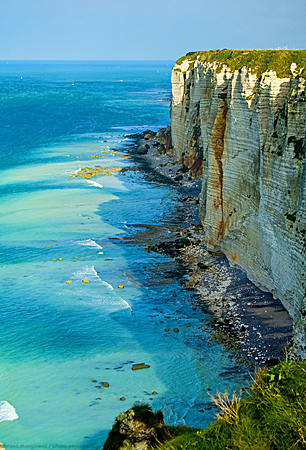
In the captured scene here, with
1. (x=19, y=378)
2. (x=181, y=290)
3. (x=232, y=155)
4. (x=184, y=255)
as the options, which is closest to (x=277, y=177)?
(x=232, y=155)

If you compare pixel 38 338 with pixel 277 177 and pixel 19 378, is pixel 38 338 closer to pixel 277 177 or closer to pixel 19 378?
pixel 19 378

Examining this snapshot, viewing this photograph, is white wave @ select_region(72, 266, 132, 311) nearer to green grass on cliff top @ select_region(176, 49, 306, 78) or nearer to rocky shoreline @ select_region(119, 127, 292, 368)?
rocky shoreline @ select_region(119, 127, 292, 368)

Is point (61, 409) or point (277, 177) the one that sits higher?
point (277, 177)

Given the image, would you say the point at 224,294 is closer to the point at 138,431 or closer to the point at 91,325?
the point at 91,325

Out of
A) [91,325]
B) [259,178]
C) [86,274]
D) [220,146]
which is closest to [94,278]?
[86,274]

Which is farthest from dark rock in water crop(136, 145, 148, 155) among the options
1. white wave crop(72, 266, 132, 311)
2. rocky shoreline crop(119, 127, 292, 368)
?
white wave crop(72, 266, 132, 311)

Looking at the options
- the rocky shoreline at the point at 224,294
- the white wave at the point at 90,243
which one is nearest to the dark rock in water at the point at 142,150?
the rocky shoreline at the point at 224,294
